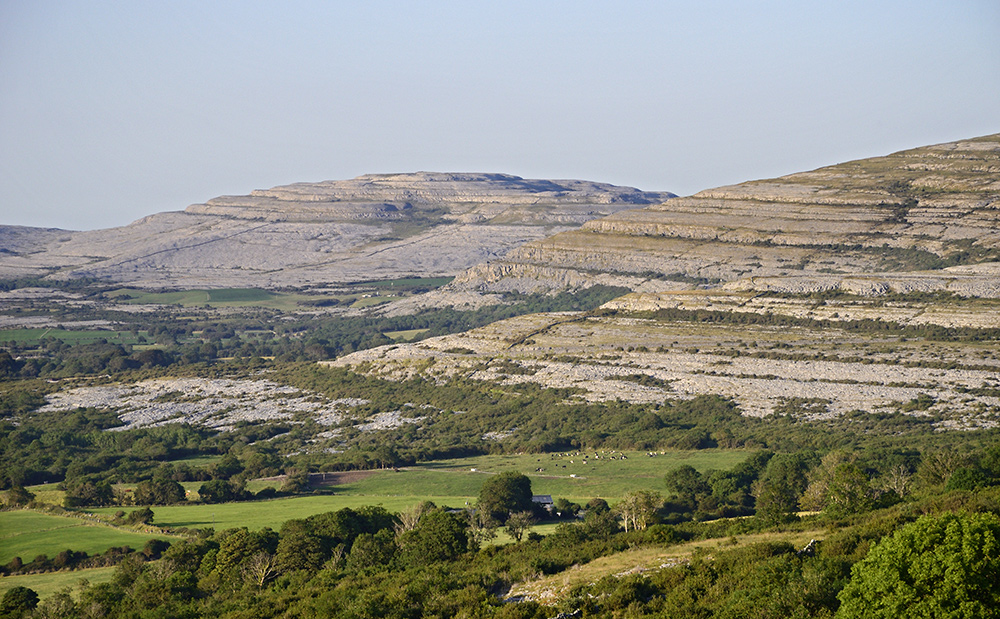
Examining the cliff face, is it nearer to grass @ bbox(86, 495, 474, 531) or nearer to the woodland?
the woodland

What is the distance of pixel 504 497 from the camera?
66188 millimetres

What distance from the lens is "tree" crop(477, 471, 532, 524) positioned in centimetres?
6500

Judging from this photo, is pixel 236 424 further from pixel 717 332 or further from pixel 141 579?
pixel 141 579

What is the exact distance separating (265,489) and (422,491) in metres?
13.3

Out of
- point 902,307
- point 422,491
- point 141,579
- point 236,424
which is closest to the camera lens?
point 141,579

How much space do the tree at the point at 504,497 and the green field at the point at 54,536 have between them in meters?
21.3

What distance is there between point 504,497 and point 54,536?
96.4 feet

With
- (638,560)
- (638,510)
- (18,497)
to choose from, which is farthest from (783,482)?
(18,497)

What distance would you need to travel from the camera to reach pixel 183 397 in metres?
132

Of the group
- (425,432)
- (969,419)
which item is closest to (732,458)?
(969,419)

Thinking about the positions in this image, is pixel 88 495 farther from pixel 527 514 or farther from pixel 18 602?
pixel 527 514

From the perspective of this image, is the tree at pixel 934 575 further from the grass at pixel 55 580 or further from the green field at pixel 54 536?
the green field at pixel 54 536

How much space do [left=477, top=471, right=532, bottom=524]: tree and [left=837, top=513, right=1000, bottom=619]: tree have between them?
38.1m

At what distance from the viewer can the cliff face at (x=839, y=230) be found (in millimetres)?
160250
